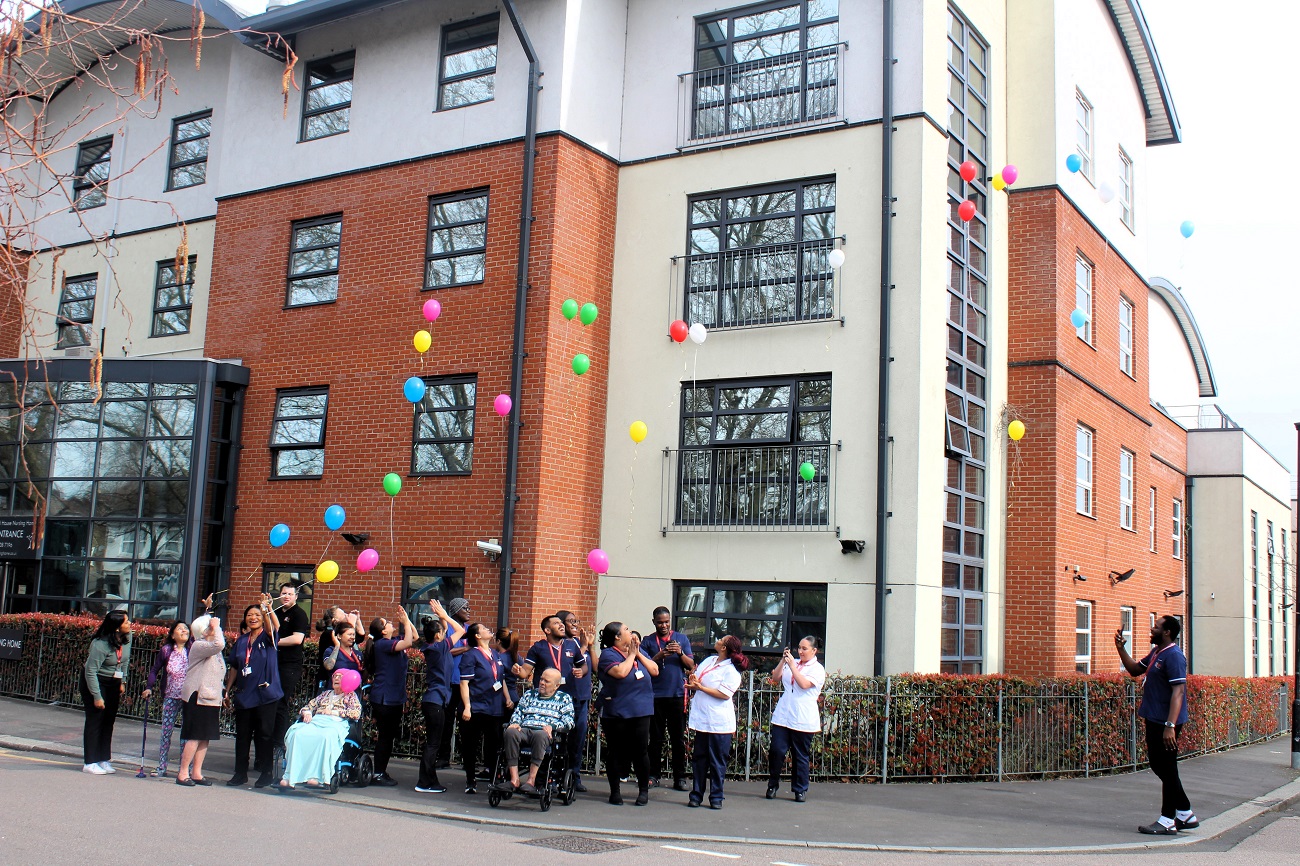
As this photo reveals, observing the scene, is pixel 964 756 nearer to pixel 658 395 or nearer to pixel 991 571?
pixel 991 571

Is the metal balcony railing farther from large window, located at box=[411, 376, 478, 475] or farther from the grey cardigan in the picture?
the grey cardigan

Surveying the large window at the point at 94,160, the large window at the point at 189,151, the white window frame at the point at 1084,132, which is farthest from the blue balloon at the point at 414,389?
the white window frame at the point at 1084,132

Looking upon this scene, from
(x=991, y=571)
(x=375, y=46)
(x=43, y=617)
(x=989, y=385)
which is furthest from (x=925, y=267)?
(x=43, y=617)

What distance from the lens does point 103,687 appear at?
37.5 feet

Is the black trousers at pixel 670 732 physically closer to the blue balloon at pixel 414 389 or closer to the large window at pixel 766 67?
the blue balloon at pixel 414 389

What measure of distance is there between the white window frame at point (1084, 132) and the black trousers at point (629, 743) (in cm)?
1246

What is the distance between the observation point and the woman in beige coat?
35.9ft

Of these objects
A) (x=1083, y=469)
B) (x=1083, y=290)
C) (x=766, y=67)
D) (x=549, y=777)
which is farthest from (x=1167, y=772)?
(x=1083, y=290)

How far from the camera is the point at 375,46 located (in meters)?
17.9

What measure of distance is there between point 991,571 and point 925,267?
4553 millimetres

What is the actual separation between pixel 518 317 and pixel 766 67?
474 cm

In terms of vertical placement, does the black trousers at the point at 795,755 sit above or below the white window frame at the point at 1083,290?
below

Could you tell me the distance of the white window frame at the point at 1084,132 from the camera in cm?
1886

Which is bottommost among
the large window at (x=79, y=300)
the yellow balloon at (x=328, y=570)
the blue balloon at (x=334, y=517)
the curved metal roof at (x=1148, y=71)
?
the yellow balloon at (x=328, y=570)
